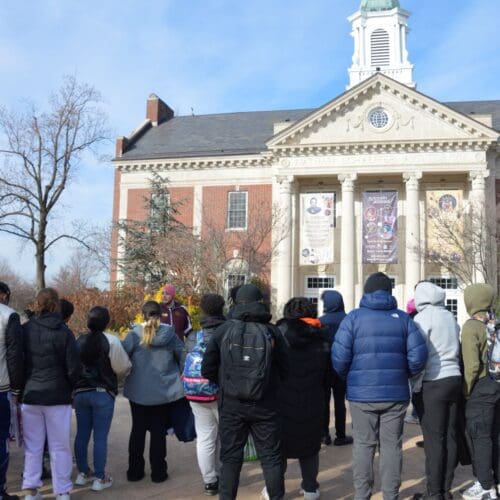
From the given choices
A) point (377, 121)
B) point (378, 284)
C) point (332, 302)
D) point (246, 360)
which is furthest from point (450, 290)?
point (246, 360)

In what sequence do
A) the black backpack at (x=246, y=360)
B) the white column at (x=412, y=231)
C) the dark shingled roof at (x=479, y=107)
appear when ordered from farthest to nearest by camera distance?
the dark shingled roof at (x=479, y=107) < the white column at (x=412, y=231) < the black backpack at (x=246, y=360)

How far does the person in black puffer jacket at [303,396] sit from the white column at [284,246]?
21.3 m

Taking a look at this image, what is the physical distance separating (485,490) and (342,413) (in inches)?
91.9

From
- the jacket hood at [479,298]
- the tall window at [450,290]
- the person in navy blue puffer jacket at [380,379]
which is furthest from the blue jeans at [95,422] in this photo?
the tall window at [450,290]

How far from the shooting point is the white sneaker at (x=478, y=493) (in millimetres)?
4957

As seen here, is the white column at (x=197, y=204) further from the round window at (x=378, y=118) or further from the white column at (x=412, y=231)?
the white column at (x=412, y=231)

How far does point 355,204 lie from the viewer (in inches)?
1120

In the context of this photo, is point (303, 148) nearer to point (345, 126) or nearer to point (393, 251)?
point (345, 126)

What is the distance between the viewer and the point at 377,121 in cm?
2741

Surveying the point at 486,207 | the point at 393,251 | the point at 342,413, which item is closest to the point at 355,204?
the point at 393,251

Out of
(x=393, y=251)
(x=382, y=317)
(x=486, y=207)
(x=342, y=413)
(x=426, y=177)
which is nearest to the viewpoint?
(x=382, y=317)

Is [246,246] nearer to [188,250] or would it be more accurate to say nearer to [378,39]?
[188,250]

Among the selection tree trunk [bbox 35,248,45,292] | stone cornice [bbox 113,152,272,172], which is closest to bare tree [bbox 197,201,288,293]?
stone cornice [bbox 113,152,272,172]

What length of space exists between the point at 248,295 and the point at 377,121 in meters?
24.8
